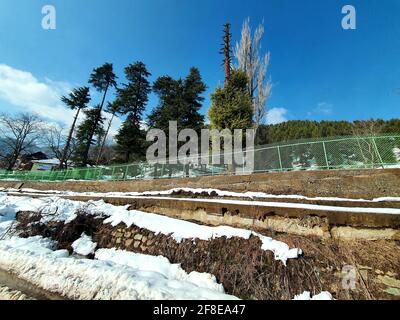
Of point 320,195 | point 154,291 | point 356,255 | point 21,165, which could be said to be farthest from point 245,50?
point 21,165

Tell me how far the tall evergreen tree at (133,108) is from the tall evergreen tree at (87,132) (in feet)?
22.7

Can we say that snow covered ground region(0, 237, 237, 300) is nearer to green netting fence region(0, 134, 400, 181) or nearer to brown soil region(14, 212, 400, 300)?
brown soil region(14, 212, 400, 300)

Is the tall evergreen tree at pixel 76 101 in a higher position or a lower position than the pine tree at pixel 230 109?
higher

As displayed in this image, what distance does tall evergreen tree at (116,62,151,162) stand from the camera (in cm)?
2329

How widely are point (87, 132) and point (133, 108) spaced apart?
9205 mm

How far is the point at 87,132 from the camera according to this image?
30.0 meters

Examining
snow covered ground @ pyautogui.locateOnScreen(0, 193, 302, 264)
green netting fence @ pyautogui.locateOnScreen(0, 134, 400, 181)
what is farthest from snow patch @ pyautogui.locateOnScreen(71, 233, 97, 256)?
green netting fence @ pyautogui.locateOnScreen(0, 134, 400, 181)

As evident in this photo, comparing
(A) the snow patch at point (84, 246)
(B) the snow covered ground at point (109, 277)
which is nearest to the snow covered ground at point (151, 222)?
(A) the snow patch at point (84, 246)

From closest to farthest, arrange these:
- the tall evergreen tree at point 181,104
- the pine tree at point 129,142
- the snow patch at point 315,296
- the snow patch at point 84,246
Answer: the snow patch at point 315,296
the snow patch at point 84,246
the tall evergreen tree at point 181,104
the pine tree at point 129,142

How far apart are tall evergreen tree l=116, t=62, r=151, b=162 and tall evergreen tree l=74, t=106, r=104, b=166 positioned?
22.7ft

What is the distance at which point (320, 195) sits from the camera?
684 centimetres

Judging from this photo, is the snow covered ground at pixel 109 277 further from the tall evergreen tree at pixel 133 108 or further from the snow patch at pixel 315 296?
the tall evergreen tree at pixel 133 108

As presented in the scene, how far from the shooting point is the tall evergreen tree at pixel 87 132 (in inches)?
1168

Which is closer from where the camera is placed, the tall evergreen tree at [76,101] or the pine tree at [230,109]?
the pine tree at [230,109]
